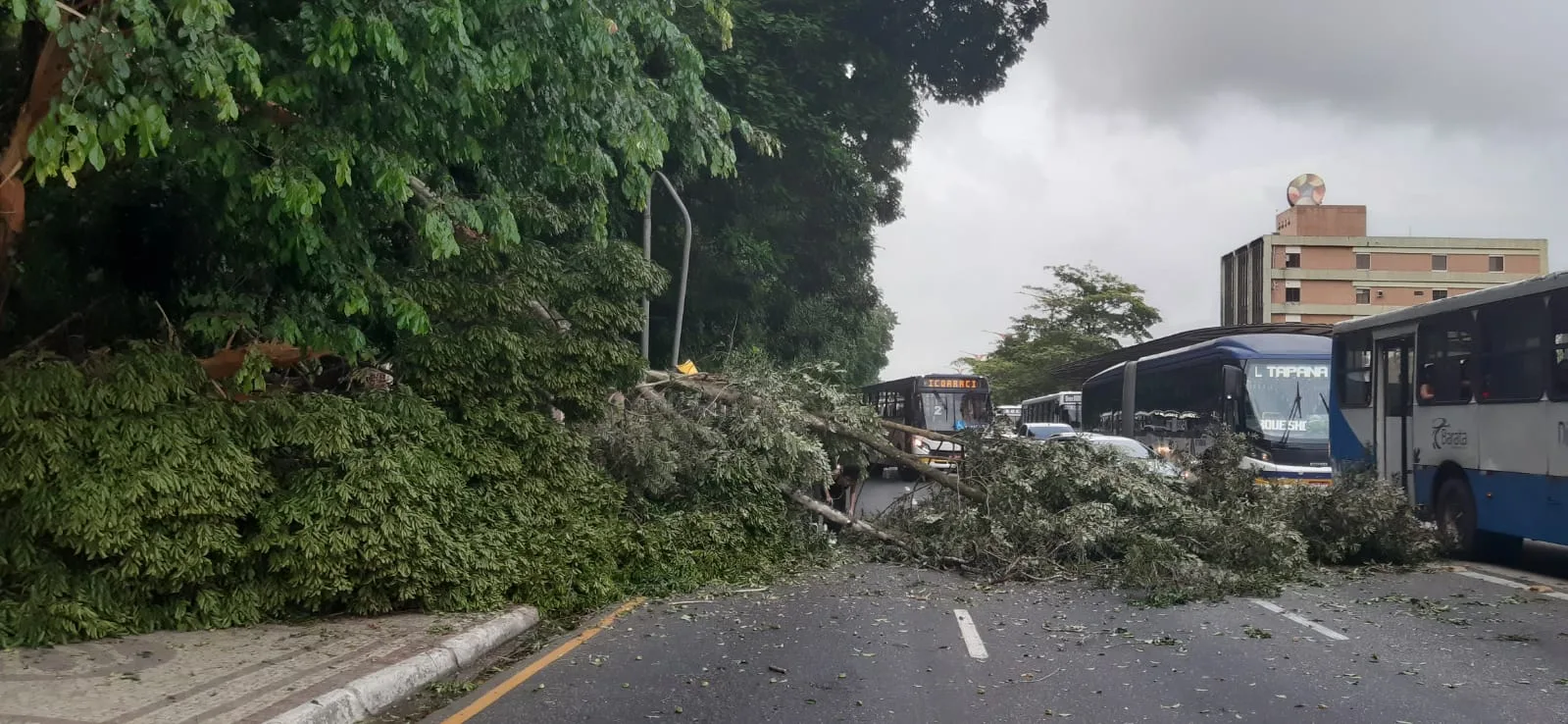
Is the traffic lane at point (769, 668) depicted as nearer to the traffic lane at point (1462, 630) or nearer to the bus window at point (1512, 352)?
the traffic lane at point (1462, 630)

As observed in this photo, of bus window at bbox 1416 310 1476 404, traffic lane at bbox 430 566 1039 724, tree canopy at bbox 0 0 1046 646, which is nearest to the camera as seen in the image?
traffic lane at bbox 430 566 1039 724

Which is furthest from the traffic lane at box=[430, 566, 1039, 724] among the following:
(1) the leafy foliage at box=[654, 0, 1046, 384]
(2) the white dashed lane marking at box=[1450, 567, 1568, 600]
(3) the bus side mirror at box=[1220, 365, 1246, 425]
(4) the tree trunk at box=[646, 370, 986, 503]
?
(1) the leafy foliage at box=[654, 0, 1046, 384]

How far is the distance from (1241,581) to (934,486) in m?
4.14

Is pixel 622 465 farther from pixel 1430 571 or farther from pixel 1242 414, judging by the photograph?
pixel 1242 414

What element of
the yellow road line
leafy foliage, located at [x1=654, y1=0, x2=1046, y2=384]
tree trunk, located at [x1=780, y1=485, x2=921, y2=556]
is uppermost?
leafy foliage, located at [x1=654, y1=0, x2=1046, y2=384]

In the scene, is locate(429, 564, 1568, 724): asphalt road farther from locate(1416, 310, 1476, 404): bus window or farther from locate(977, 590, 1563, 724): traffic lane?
locate(1416, 310, 1476, 404): bus window

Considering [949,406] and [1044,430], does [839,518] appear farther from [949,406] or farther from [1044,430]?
[949,406]

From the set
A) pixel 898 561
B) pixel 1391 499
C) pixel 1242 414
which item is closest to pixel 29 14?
pixel 898 561

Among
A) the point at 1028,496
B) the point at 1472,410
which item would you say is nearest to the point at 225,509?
the point at 1028,496

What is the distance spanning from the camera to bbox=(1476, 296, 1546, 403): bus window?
13.2m

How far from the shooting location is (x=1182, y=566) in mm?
12250

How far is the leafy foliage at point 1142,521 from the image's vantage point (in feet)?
42.6

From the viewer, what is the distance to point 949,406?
3177cm

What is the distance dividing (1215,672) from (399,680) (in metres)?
5.15
